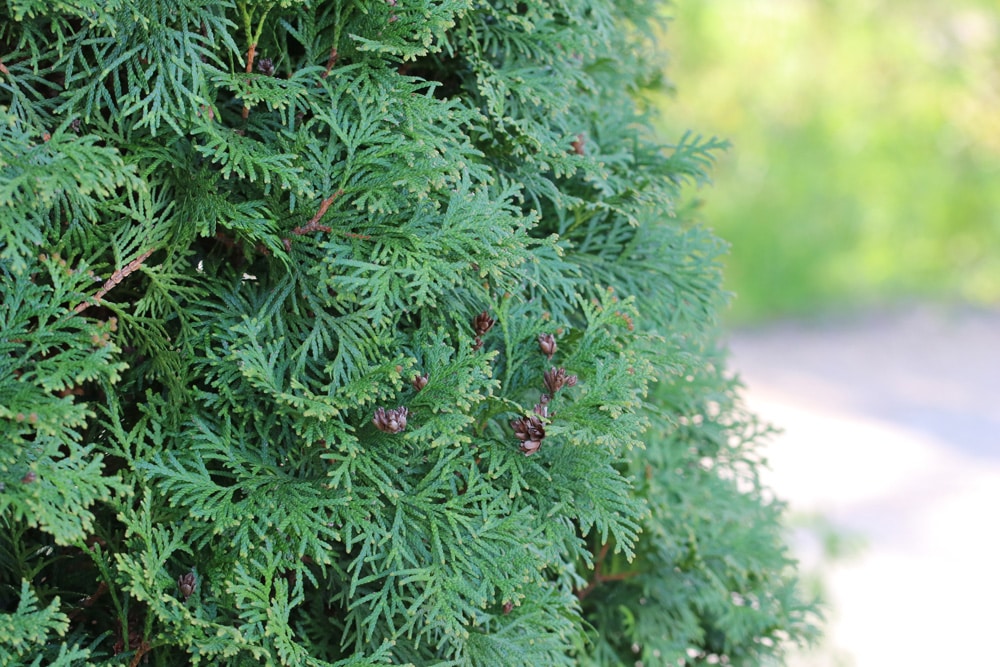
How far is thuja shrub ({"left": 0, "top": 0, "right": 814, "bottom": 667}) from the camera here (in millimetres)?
848

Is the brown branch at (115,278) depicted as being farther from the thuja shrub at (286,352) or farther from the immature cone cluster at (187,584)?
the immature cone cluster at (187,584)

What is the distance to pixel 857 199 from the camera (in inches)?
216

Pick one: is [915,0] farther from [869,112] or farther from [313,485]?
[313,485]

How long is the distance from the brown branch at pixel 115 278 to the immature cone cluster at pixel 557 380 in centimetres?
38

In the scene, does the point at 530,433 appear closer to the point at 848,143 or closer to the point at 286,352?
the point at 286,352

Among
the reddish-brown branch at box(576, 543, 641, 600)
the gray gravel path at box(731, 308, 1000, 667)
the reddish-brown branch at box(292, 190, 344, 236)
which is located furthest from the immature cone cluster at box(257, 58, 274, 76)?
the gray gravel path at box(731, 308, 1000, 667)

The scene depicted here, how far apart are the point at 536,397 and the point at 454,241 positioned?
0.69 ft

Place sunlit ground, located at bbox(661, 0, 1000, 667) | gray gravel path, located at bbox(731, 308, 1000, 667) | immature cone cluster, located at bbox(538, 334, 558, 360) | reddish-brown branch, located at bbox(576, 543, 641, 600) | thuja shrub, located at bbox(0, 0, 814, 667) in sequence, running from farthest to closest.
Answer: sunlit ground, located at bbox(661, 0, 1000, 667) → gray gravel path, located at bbox(731, 308, 1000, 667) → reddish-brown branch, located at bbox(576, 543, 641, 600) → immature cone cluster, located at bbox(538, 334, 558, 360) → thuja shrub, located at bbox(0, 0, 814, 667)

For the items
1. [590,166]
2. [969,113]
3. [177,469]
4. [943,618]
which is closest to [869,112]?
[969,113]

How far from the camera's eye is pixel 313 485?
35.7 inches

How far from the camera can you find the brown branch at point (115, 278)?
0.86m

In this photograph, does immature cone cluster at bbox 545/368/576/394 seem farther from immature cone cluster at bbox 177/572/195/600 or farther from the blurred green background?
the blurred green background

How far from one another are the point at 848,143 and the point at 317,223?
5.18m

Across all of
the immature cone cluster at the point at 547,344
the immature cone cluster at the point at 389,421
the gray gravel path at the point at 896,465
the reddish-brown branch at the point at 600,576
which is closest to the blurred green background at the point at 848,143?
the gray gravel path at the point at 896,465
